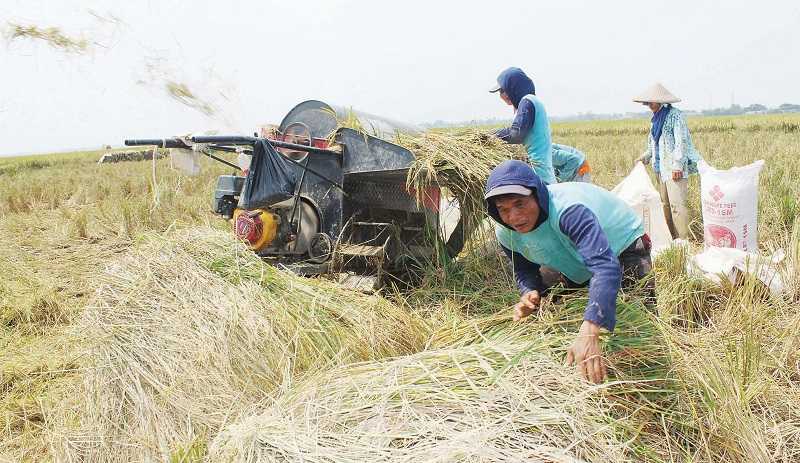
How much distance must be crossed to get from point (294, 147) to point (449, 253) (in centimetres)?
152

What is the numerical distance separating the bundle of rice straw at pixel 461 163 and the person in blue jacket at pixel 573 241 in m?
0.99

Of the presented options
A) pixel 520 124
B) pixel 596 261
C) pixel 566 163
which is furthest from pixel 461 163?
pixel 566 163

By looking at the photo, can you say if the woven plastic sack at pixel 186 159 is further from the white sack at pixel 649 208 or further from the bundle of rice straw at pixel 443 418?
the white sack at pixel 649 208

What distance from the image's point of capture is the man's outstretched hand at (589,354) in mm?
1973

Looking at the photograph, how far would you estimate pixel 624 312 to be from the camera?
2.35 m

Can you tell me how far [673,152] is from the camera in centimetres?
550

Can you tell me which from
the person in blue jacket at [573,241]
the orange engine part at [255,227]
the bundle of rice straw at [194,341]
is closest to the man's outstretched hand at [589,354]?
the person in blue jacket at [573,241]

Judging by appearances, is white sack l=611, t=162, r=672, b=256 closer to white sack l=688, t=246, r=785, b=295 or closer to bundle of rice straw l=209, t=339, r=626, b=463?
white sack l=688, t=246, r=785, b=295

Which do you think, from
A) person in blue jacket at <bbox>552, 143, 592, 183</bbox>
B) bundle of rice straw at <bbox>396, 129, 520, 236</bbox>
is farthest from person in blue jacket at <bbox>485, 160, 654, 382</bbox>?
person in blue jacket at <bbox>552, 143, 592, 183</bbox>

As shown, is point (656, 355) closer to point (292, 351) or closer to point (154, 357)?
point (292, 351)

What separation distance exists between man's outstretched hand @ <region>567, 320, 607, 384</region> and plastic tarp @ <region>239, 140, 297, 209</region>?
2585mm

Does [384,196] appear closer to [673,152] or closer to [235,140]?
[235,140]

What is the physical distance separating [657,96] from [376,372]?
4731 mm

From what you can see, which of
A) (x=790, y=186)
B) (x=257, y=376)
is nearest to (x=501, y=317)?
(x=257, y=376)
